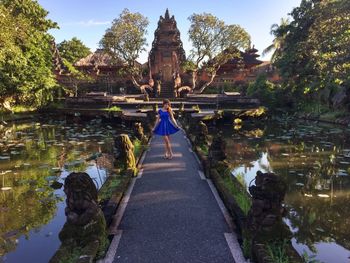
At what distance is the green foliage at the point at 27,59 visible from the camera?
962 inches

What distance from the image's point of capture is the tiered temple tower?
39500 millimetres

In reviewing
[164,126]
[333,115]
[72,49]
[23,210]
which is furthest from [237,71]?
[23,210]

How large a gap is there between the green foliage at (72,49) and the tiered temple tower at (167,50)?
79.3 ft

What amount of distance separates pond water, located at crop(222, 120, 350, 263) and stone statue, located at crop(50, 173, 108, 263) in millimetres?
2890

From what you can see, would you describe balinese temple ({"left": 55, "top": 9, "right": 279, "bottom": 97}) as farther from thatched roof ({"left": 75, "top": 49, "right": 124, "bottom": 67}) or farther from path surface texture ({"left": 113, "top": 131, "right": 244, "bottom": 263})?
path surface texture ({"left": 113, "top": 131, "right": 244, "bottom": 263})

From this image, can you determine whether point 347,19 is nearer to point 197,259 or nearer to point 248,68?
point 197,259

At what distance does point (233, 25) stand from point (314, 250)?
32.4m

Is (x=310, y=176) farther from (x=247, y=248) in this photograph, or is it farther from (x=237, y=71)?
(x=237, y=71)

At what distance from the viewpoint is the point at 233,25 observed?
1361 inches

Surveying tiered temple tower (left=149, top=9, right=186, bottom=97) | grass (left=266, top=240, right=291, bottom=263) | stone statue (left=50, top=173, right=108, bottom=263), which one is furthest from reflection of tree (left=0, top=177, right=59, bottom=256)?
tiered temple tower (left=149, top=9, right=186, bottom=97)

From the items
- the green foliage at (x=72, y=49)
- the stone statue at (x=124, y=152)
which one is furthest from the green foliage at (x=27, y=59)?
the green foliage at (x=72, y=49)

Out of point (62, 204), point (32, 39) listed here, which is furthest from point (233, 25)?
point (62, 204)

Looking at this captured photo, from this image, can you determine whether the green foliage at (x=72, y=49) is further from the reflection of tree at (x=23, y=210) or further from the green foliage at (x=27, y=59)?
the reflection of tree at (x=23, y=210)

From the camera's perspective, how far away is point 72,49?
60.8 metres
